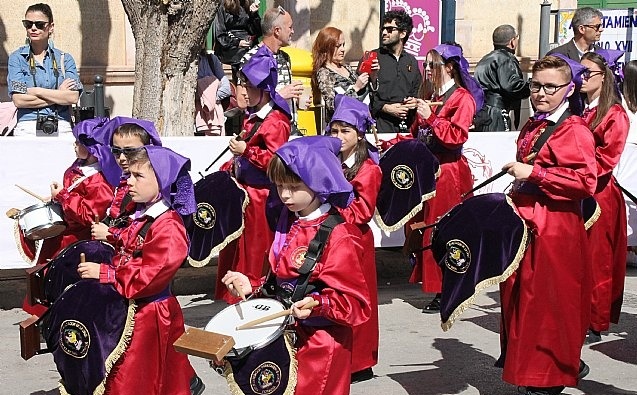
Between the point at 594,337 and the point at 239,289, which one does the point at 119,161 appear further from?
the point at 594,337

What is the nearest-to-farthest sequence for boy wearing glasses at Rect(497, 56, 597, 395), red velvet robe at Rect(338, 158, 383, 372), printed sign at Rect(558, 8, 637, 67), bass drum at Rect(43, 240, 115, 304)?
bass drum at Rect(43, 240, 115, 304)
boy wearing glasses at Rect(497, 56, 597, 395)
red velvet robe at Rect(338, 158, 383, 372)
printed sign at Rect(558, 8, 637, 67)

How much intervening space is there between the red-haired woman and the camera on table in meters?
2.19

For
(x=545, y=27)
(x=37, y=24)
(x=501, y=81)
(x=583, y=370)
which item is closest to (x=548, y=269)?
(x=583, y=370)

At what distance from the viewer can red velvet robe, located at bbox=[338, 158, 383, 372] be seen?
6145mm

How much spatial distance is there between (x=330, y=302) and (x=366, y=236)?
2072 mm

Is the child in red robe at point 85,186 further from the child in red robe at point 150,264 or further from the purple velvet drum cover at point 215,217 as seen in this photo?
the child in red robe at point 150,264

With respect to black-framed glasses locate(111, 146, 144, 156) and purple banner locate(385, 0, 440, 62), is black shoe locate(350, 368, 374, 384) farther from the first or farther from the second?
purple banner locate(385, 0, 440, 62)

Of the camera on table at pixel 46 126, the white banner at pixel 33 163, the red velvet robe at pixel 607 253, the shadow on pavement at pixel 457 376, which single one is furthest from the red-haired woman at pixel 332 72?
the shadow on pavement at pixel 457 376

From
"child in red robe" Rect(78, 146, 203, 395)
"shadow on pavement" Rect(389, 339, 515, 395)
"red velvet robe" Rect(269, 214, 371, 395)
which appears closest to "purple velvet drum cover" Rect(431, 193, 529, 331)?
"shadow on pavement" Rect(389, 339, 515, 395)

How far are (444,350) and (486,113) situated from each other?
4.20 m

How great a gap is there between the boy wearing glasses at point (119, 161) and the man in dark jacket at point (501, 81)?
5.43 metres

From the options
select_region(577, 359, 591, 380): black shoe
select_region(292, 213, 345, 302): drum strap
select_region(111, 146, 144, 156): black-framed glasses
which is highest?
select_region(111, 146, 144, 156): black-framed glasses

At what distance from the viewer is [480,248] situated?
5.63m

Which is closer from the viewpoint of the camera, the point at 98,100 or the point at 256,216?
the point at 256,216
